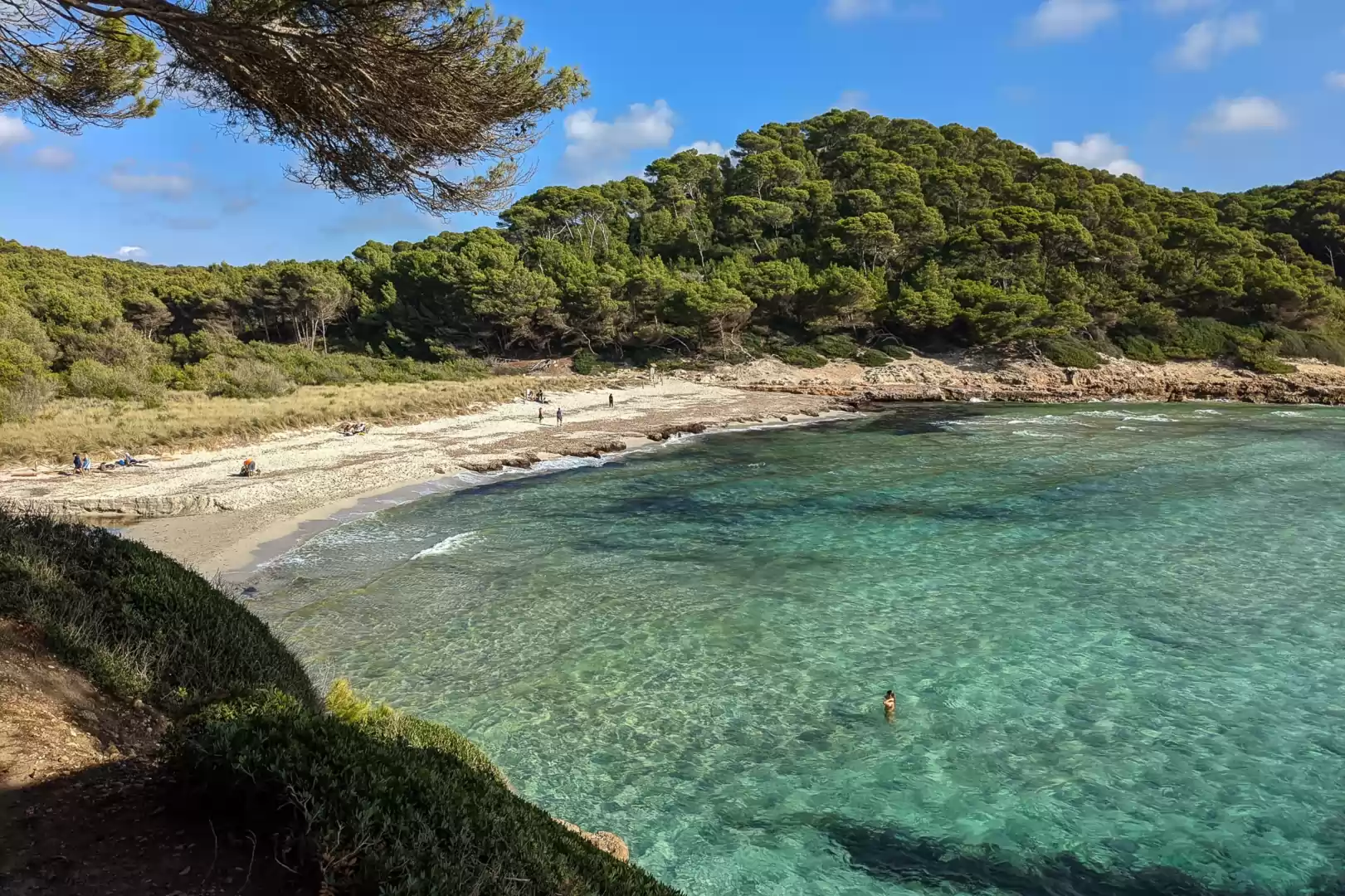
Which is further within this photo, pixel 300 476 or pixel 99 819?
pixel 300 476

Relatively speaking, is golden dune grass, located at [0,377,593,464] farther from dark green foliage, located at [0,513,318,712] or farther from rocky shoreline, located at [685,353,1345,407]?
rocky shoreline, located at [685,353,1345,407]

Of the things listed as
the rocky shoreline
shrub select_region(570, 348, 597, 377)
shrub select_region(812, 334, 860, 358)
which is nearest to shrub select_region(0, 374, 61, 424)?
shrub select_region(570, 348, 597, 377)

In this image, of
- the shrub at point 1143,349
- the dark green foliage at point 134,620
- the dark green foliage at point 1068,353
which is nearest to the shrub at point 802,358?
the dark green foliage at point 1068,353

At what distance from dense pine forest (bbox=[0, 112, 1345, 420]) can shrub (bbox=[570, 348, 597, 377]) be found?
0.25 meters

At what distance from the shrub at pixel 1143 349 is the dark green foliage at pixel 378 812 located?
5686cm

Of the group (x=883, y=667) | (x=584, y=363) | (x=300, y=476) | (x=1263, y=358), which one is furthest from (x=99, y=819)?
(x=1263, y=358)

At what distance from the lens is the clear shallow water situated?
610 cm

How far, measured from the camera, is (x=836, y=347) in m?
51.1

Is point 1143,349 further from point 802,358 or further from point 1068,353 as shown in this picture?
point 802,358

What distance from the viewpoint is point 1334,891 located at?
5402 millimetres

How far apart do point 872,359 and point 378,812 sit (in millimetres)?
49788

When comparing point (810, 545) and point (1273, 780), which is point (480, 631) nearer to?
point (810, 545)

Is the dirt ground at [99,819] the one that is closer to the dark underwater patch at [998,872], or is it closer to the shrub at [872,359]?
the dark underwater patch at [998,872]

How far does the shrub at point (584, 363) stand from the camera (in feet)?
160
